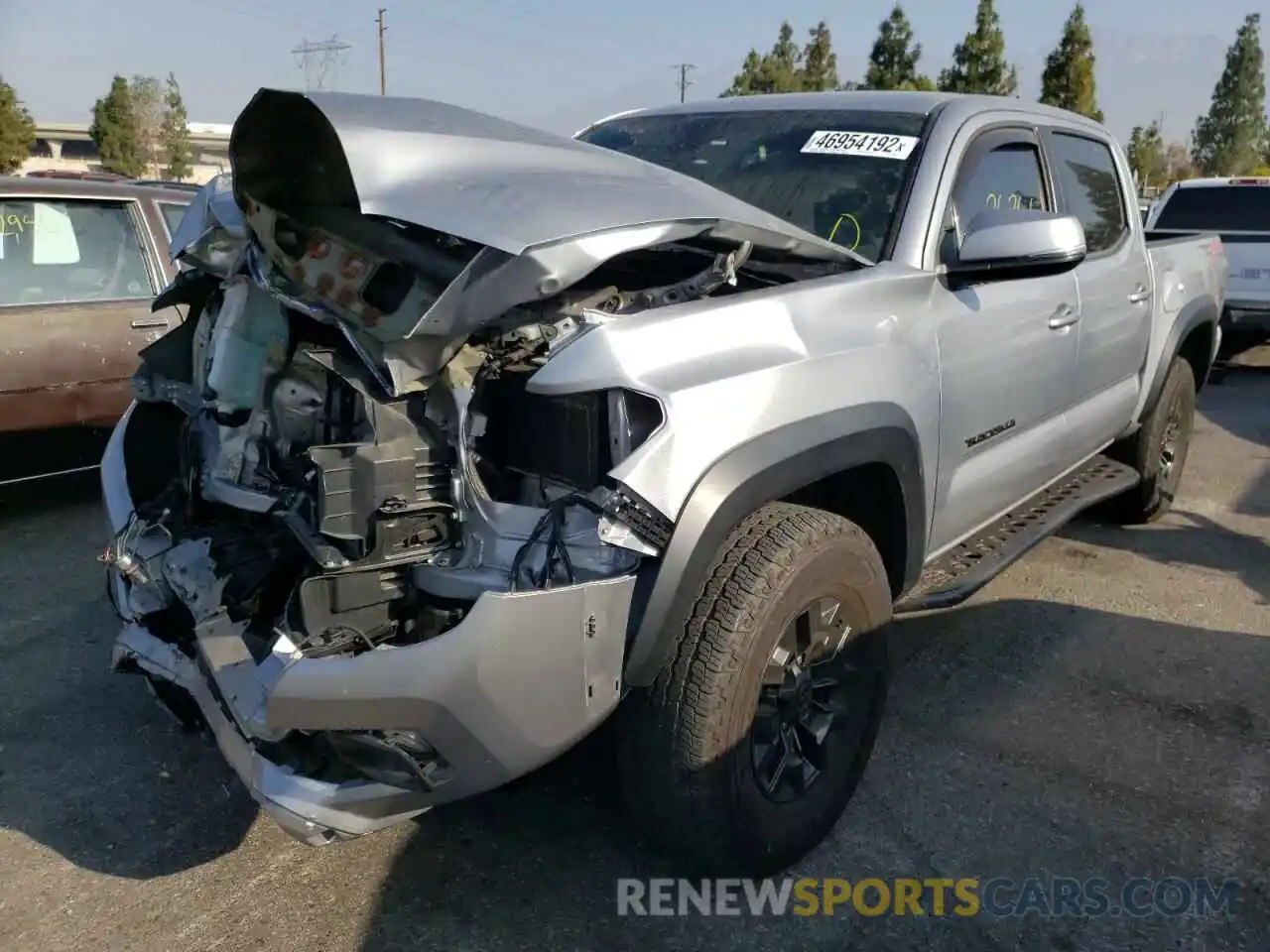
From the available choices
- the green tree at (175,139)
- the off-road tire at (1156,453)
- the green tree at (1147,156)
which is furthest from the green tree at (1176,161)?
the off-road tire at (1156,453)

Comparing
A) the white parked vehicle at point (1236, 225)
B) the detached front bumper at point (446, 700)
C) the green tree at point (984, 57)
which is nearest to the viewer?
the detached front bumper at point (446, 700)

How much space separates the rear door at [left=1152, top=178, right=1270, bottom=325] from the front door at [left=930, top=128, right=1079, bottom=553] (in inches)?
275

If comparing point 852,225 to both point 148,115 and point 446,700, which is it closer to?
point 446,700

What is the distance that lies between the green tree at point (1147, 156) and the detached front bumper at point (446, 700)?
146 ft

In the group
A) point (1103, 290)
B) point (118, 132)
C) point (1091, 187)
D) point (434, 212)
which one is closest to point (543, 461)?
point (434, 212)

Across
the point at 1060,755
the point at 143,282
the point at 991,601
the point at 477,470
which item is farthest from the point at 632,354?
the point at 143,282

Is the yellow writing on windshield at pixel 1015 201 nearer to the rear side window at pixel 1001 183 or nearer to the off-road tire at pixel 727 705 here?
the rear side window at pixel 1001 183

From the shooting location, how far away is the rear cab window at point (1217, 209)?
1062 centimetres

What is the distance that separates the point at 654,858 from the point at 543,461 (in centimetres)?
113

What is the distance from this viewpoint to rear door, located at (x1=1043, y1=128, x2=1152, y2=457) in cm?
412

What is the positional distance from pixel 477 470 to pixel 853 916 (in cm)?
143

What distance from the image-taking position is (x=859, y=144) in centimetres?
347

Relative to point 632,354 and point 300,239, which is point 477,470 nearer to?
point 632,354

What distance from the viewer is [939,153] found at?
3.32 meters
